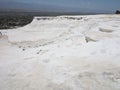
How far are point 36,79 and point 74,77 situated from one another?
45.2 inches

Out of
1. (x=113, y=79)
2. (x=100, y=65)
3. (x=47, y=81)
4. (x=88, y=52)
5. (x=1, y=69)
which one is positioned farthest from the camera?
(x=88, y=52)

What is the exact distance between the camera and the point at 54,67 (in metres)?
5.46

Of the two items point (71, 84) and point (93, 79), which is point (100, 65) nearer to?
point (93, 79)

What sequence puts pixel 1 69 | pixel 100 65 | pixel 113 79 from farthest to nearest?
pixel 1 69 → pixel 100 65 → pixel 113 79

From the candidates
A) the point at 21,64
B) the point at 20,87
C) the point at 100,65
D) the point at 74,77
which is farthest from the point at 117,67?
the point at 21,64

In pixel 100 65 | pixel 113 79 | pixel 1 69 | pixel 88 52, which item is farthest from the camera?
pixel 88 52

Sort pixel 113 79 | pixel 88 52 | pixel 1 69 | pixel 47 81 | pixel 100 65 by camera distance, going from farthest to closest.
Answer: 1. pixel 88 52
2. pixel 1 69
3. pixel 100 65
4. pixel 47 81
5. pixel 113 79

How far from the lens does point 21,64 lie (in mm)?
6039

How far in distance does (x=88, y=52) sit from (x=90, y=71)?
165 centimetres

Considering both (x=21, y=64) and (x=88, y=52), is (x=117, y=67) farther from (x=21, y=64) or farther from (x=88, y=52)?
(x=21, y=64)

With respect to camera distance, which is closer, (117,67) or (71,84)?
(71,84)

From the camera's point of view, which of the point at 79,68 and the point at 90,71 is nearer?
the point at 90,71

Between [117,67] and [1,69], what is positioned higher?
[117,67]

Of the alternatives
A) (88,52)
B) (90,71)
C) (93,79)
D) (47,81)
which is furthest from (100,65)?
(47,81)
